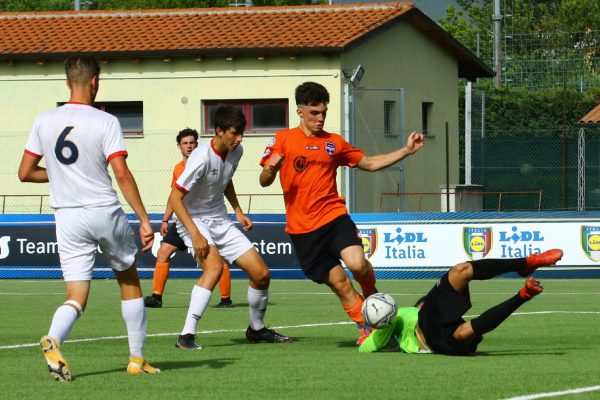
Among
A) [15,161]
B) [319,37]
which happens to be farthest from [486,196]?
[15,161]

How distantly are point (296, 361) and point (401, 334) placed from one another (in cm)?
96

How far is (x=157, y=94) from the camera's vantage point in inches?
1335

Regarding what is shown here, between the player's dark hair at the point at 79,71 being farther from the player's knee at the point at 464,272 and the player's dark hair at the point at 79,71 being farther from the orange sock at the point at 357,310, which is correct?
the orange sock at the point at 357,310

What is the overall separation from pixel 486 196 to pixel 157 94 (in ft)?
27.9

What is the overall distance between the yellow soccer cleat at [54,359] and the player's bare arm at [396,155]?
10.6ft

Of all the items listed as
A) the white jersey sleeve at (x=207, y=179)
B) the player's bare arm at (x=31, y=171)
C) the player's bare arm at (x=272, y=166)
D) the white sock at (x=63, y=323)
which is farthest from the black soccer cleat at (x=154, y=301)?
the white sock at (x=63, y=323)

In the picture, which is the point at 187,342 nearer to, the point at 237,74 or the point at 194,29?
the point at 237,74

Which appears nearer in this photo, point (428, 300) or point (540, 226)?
point (428, 300)

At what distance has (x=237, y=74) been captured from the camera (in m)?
33.4

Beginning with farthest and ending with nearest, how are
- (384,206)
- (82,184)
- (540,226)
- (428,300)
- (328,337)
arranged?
(384,206) → (540,226) → (328,337) → (428,300) → (82,184)

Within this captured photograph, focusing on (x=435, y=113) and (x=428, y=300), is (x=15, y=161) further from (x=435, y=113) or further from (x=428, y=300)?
(x=428, y=300)

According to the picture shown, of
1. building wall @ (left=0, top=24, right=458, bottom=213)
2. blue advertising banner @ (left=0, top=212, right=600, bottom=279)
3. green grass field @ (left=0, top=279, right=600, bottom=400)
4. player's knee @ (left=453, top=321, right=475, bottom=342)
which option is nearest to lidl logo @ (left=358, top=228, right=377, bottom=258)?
blue advertising banner @ (left=0, top=212, right=600, bottom=279)

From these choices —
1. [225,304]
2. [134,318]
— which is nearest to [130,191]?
[134,318]

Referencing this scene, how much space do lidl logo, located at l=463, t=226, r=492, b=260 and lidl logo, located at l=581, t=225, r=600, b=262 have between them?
1445 millimetres
